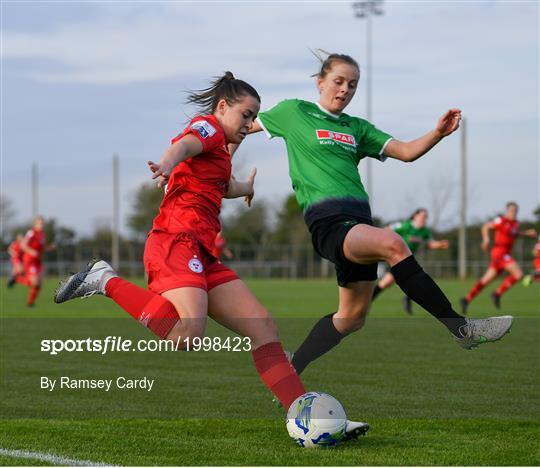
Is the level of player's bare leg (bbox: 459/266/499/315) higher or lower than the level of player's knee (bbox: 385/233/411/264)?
lower

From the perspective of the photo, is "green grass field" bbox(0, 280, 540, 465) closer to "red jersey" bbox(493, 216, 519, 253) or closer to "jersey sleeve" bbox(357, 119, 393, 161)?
"jersey sleeve" bbox(357, 119, 393, 161)

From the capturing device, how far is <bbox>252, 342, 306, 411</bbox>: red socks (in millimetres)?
5523

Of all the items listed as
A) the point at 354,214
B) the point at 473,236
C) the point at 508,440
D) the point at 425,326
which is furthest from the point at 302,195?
the point at 473,236

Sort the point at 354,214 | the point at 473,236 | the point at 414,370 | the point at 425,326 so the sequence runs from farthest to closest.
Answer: the point at 473,236, the point at 425,326, the point at 414,370, the point at 354,214

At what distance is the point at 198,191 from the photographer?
18.5 ft

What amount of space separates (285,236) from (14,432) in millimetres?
60517

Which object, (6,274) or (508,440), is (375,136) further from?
(6,274)

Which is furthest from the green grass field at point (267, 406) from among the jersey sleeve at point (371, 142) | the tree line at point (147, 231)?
the tree line at point (147, 231)

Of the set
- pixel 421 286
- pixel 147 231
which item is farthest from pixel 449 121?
pixel 147 231

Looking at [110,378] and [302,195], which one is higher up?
[302,195]

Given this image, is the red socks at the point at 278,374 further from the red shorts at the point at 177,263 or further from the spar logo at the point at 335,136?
the spar logo at the point at 335,136

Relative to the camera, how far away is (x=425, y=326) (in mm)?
14859

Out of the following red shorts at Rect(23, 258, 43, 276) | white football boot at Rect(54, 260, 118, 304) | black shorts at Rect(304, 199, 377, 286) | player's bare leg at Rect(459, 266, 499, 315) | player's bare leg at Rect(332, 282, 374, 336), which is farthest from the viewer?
red shorts at Rect(23, 258, 43, 276)

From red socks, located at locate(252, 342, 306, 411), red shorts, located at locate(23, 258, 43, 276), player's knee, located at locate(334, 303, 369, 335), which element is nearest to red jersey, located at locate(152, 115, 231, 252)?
red socks, located at locate(252, 342, 306, 411)
